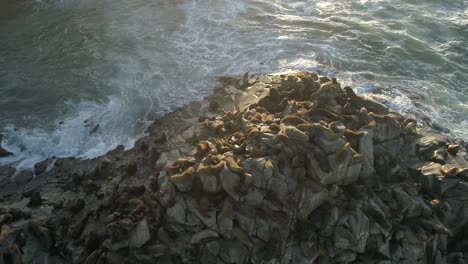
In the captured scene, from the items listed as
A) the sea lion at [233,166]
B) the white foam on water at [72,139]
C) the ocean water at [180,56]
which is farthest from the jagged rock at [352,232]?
the white foam on water at [72,139]

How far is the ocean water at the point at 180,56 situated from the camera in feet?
78.7

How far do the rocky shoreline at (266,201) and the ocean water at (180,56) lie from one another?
4270 millimetres

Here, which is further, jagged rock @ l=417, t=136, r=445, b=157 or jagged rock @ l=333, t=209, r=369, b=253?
jagged rock @ l=417, t=136, r=445, b=157

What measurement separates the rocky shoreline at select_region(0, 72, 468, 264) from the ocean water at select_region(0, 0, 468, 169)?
168 inches

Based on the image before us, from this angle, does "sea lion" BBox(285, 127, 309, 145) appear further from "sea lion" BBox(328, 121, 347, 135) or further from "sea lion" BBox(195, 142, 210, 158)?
"sea lion" BBox(195, 142, 210, 158)

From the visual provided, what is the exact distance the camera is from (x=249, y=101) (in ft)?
76.2

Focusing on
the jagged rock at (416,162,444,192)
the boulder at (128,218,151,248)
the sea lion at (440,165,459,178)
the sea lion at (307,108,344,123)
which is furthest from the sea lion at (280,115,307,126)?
the boulder at (128,218,151,248)

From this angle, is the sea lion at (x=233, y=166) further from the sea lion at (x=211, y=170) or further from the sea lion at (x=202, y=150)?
the sea lion at (x=202, y=150)

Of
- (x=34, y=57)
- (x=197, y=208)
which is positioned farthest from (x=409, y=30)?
(x=34, y=57)

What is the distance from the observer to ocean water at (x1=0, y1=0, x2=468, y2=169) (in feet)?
78.7

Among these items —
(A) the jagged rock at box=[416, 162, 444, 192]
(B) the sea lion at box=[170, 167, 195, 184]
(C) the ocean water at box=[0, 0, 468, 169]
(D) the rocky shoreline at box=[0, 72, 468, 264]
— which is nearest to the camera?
(D) the rocky shoreline at box=[0, 72, 468, 264]

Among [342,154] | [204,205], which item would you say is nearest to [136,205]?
[204,205]

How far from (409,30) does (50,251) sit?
98.5ft

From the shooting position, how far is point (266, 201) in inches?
643
